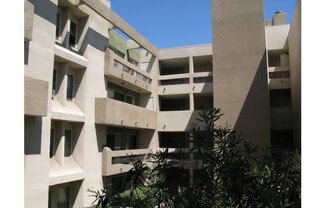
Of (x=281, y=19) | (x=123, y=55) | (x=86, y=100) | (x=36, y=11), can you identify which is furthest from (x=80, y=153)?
(x=281, y=19)

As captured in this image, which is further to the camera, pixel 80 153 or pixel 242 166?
pixel 80 153

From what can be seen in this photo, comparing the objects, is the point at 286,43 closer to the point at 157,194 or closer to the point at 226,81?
the point at 226,81

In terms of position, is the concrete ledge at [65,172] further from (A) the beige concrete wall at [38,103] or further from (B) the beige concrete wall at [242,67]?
(B) the beige concrete wall at [242,67]

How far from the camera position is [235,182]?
321cm

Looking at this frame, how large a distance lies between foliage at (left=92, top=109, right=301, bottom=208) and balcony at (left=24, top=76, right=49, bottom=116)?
8217 mm

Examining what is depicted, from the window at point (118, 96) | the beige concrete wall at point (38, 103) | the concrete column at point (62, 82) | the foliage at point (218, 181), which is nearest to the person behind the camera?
the foliage at point (218, 181)

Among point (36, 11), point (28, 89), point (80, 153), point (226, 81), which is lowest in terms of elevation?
point (80, 153)

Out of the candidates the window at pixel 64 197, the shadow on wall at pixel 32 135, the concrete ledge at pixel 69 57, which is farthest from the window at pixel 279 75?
the shadow on wall at pixel 32 135

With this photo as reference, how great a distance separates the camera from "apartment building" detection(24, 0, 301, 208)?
12.6 metres

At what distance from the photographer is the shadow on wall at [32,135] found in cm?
1176

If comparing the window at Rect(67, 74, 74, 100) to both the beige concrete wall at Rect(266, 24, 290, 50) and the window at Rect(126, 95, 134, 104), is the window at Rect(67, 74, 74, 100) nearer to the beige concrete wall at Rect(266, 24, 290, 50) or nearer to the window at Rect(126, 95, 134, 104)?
the window at Rect(126, 95, 134, 104)

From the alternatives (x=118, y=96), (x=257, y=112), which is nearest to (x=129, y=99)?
(x=118, y=96)

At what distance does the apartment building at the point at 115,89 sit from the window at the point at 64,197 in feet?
0.18
